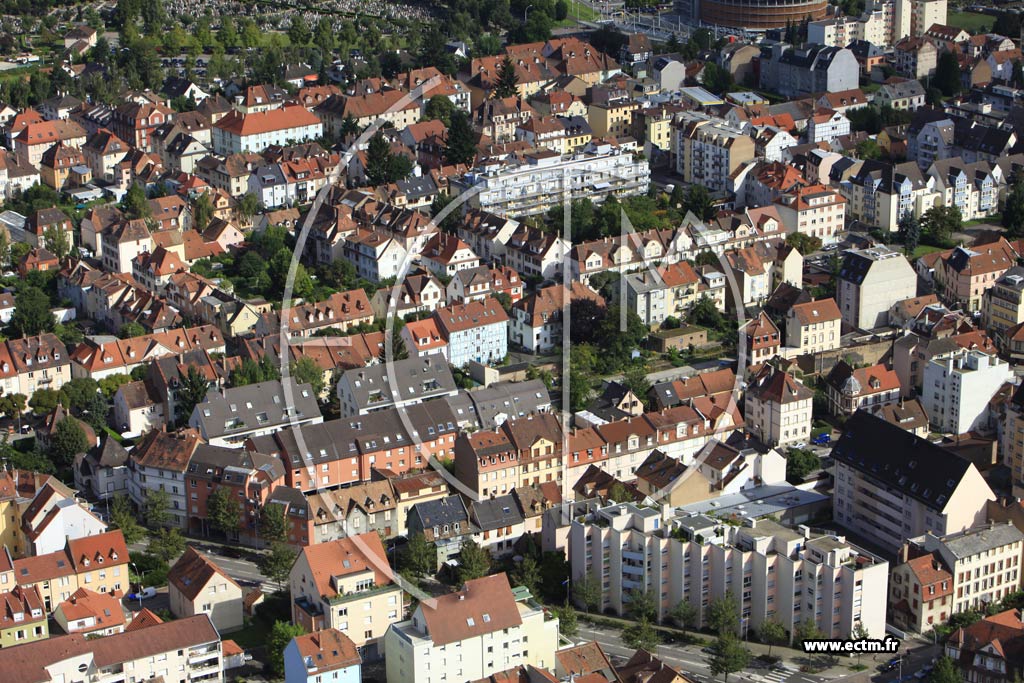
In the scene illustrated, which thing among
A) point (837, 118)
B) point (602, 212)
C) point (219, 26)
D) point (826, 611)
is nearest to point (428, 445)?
point (826, 611)

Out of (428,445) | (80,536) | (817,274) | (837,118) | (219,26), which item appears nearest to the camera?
(80,536)

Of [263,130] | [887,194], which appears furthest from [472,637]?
[263,130]

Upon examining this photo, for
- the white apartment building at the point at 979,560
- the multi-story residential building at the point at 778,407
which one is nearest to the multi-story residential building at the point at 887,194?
the multi-story residential building at the point at 778,407

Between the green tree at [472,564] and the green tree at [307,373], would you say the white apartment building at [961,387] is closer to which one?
the green tree at [472,564]

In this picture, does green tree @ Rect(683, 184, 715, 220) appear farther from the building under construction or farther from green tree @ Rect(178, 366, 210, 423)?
the building under construction

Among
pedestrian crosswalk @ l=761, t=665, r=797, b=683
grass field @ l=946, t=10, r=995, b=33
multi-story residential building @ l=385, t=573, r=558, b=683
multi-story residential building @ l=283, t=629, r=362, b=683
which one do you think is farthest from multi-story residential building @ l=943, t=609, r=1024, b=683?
grass field @ l=946, t=10, r=995, b=33

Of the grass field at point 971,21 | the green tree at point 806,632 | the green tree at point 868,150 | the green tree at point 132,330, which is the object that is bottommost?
the green tree at point 806,632

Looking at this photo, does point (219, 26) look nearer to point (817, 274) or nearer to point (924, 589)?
point (817, 274)
